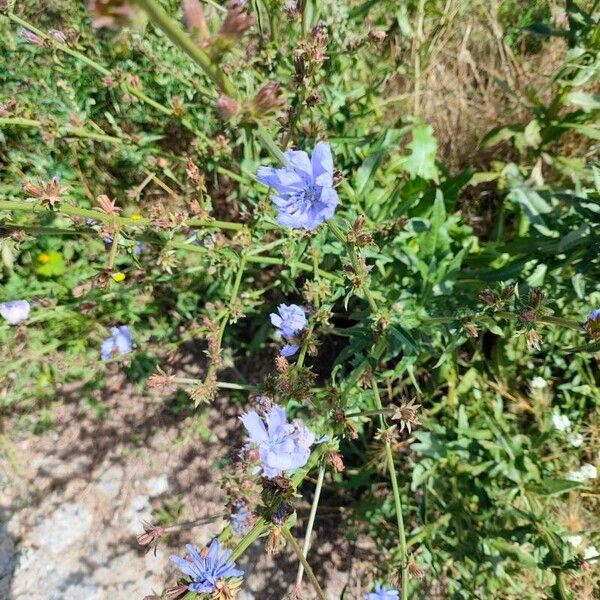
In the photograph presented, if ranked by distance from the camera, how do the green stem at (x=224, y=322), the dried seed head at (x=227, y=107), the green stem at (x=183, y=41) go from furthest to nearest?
1. the green stem at (x=224, y=322)
2. the dried seed head at (x=227, y=107)
3. the green stem at (x=183, y=41)

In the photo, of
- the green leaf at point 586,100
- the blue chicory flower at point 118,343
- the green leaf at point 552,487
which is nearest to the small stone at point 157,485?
the blue chicory flower at point 118,343

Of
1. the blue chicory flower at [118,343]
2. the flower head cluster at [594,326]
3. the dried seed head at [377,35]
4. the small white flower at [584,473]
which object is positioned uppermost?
the dried seed head at [377,35]

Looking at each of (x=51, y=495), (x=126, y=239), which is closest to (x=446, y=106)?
(x=126, y=239)

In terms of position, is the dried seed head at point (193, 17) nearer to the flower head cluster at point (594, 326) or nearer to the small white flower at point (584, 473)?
the flower head cluster at point (594, 326)

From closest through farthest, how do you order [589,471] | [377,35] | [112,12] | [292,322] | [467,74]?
1. [112,12]
2. [292,322]
3. [377,35]
4. [589,471]
5. [467,74]

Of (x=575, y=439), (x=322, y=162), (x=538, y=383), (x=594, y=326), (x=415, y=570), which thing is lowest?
(x=575, y=439)

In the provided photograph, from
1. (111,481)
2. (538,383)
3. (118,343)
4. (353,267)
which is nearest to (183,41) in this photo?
(353,267)

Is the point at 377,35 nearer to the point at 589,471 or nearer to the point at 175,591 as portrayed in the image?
the point at 175,591

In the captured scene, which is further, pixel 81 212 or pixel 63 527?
pixel 63 527
